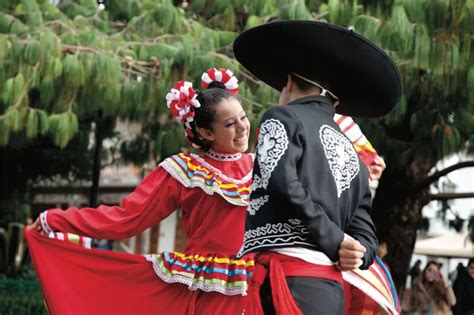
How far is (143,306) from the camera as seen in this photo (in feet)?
Result: 18.2

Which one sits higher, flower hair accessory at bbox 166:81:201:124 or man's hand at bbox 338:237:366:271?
flower hair accessory at bbox 166:81:201:124

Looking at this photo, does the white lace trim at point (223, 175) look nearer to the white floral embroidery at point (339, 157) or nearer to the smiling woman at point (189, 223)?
the smiling woman at point (189, 223)

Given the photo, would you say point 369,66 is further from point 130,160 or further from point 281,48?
point 130,160

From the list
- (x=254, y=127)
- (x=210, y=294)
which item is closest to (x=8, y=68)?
(x=254, y=127)

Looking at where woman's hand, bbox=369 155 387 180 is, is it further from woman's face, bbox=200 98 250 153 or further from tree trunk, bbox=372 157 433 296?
tree trunk, bbox=372 157 433 296

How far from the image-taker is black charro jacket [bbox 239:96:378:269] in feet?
12.2

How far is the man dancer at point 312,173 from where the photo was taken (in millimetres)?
3750

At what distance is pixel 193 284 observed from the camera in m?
5.30

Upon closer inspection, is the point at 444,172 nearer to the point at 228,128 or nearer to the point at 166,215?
Result: the point at 228,128

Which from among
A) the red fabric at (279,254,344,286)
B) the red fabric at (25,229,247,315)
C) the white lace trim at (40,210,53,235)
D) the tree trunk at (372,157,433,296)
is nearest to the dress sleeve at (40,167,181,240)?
the white lace trim at (40,210,53,235)

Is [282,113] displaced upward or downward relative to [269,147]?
upward

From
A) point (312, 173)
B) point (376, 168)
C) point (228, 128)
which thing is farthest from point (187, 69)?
point (312, 173)

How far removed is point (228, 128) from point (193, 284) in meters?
0.79

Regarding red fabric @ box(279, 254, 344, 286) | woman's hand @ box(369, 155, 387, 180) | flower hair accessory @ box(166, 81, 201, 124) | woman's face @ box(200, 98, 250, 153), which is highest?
flower hair accessory @ box(166, 81, 201, 124)
